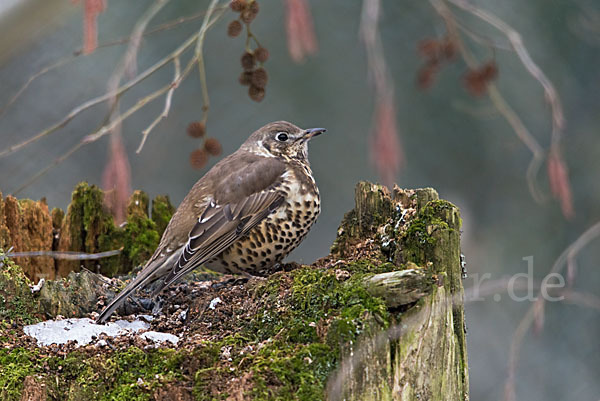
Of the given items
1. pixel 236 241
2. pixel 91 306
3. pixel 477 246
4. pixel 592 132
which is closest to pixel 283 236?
pixel 236 241

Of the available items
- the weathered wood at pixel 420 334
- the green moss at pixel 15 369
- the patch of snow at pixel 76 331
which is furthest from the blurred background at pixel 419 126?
the green moss at pixel 15 369

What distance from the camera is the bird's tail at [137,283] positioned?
12.1ft

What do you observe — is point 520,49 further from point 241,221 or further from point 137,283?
point 137,283

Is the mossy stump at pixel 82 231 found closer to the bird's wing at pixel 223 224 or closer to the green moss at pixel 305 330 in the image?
the bird's wing at pixel 223 224

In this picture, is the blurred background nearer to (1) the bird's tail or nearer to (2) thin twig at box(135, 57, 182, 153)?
(1) the bird's tail

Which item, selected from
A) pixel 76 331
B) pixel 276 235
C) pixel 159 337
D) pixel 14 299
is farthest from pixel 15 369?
pixel 276 235

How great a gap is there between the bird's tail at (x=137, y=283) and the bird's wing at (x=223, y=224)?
128 millimetres

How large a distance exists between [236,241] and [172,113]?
3.31m

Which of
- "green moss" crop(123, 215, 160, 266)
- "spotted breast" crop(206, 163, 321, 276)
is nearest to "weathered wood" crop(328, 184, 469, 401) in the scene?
"spotted breast" crop(206, 163, 321, 276)

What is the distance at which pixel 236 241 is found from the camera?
4367 mm

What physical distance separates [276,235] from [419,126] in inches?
119

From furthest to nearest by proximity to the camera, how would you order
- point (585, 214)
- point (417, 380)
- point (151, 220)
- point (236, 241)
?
point (585, 214), point (151, 220), point (236, 241), point (417, 380)

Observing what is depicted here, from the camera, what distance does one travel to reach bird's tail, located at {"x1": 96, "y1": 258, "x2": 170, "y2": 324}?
12.1ft

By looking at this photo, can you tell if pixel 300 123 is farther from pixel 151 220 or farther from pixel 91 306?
pixel 91 306
